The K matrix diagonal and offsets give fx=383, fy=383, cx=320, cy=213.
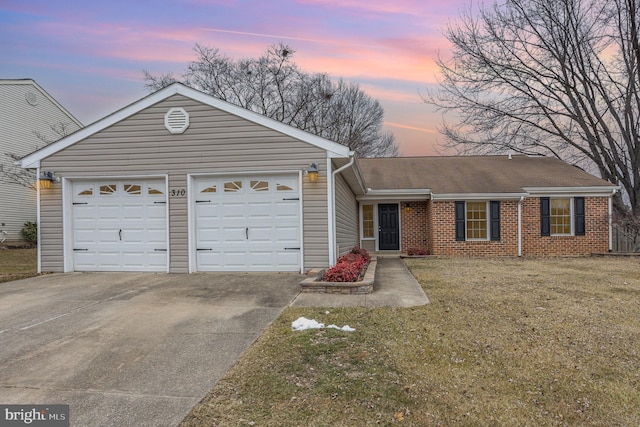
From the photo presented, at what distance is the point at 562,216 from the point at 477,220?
322 cm

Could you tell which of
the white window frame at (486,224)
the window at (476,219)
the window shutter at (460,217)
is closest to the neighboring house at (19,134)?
the window shutter at (460,217)

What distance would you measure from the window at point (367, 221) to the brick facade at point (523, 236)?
93.5 inches

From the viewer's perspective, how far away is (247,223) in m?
8.55

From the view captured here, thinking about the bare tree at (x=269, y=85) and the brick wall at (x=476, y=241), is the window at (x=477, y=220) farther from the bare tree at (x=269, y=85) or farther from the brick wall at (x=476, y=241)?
the bare tree at (x=269, y=85)

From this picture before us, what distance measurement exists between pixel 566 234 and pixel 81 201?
15.6 meters

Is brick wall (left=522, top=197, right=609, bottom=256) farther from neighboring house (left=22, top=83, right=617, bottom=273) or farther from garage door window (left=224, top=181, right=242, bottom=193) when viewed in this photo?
garage door window (left=224, top=181, right=242, bottom=193)

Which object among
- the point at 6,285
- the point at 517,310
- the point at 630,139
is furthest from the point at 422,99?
the point at 6,285

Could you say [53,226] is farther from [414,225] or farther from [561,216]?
[561,216]

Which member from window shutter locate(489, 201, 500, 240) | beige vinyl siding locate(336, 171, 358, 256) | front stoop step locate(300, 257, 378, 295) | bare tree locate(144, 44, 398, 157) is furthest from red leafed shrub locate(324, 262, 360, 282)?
bare tree locate(144, 44, 398, 157)

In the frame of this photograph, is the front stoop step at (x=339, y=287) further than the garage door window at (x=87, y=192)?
No

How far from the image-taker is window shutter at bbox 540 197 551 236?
46.2ft

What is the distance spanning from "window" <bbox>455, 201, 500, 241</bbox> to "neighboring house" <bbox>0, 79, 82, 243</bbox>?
799 inches

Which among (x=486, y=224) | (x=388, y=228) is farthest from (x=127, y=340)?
(x=486, y=224)

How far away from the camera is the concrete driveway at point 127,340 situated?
2959mm
